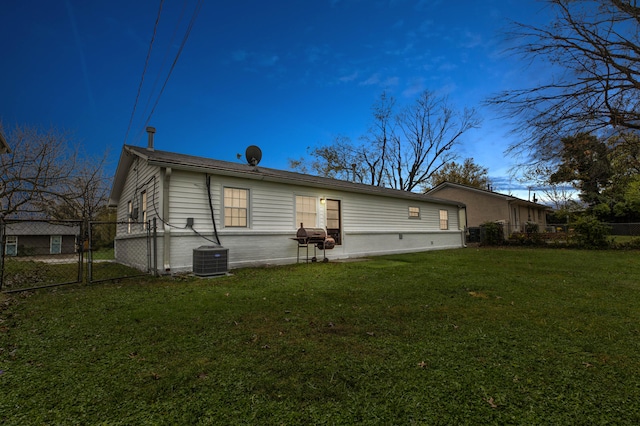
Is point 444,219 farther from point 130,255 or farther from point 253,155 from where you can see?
point 130,255

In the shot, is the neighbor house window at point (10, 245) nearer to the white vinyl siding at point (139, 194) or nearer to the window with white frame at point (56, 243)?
the white vinyl siding at point (139, 194)

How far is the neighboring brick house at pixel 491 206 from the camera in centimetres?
2006

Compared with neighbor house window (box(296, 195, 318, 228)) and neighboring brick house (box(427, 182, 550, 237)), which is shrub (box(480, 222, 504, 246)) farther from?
neighbor house window (box(296, 195, 318, 228))

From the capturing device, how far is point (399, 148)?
2698 centimetres

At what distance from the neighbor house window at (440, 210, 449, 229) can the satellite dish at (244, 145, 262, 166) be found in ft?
35.1

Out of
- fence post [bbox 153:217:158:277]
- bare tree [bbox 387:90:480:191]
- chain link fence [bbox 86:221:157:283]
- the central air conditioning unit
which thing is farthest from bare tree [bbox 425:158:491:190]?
fence post [bbox 153:217:158:277]

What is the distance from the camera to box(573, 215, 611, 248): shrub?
41.7ft

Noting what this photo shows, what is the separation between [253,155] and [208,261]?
473 cm

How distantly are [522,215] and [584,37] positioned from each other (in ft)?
73.8

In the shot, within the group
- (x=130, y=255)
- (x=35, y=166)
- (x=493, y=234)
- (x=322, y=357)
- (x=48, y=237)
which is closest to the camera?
(x=322, y=357)

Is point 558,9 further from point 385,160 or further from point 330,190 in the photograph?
point 385,160

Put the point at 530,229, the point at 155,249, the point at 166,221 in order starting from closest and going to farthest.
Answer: the point at 155,249 → the point at 166,221 → the point at 530,229

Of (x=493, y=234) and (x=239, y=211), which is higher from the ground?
(x=239, y=211)

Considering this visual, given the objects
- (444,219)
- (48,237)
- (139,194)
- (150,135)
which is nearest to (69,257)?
(139,194)
